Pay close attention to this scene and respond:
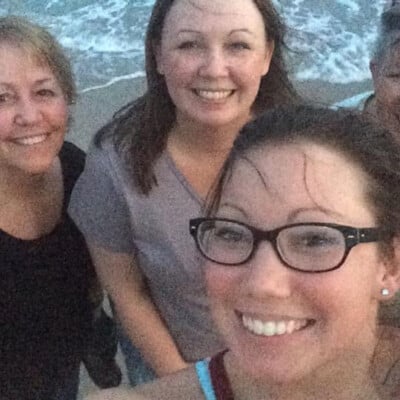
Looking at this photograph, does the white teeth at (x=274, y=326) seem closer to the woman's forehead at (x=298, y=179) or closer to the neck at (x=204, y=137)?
the woman's forehead at (x=298, y=179)

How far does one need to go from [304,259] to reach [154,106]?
29.6 inches

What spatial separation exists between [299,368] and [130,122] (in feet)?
2.59

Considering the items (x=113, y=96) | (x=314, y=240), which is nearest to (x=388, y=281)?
(x=314, y=240)

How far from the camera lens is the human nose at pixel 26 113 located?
1.58 m

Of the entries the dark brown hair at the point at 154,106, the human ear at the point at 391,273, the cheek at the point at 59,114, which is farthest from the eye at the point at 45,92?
the human ear at the point at 391,273

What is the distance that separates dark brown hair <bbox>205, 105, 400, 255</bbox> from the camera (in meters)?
0.98

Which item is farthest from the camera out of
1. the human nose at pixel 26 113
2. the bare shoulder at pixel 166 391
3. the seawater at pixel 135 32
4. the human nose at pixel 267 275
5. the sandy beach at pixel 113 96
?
the seawater at pixel 135 32

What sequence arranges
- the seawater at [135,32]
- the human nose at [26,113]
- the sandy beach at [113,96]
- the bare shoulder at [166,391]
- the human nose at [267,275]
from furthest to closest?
1. the seawater at [135,32]
2. the sandy beach at [113,96]
3. the human nose at [26,113]
4. the bare shoulder at [166,391]
5. the human nose at [267,275]

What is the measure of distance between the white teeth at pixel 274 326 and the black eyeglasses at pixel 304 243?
72mm

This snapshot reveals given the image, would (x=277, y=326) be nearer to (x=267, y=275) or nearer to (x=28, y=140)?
(x=267, y=275)

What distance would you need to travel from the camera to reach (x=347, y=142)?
1002mm

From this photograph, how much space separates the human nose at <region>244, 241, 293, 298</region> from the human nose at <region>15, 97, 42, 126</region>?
800 millimetres

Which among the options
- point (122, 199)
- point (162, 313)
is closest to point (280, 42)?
point (122, 199)

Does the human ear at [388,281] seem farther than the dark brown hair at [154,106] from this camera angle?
No
